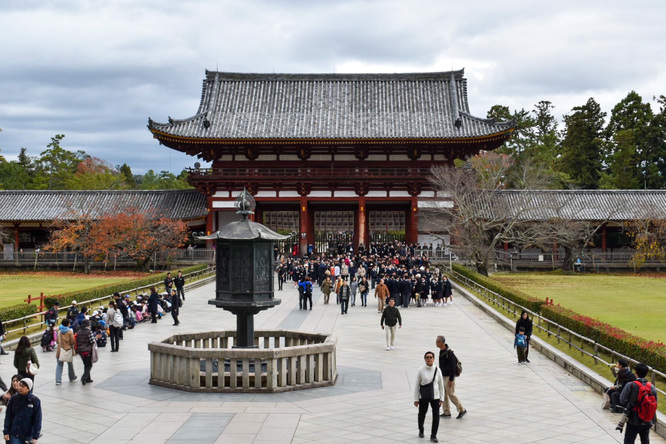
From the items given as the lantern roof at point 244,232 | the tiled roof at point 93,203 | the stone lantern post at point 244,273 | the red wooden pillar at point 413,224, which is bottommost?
the stone lantern post at point 244,273

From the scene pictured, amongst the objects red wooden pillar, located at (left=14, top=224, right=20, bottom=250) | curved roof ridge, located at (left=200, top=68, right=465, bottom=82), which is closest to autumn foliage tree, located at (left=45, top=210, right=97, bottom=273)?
red wooden pillar, located at (left=14, top=224, right=20, bottom=250)

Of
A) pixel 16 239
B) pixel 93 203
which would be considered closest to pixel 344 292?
pixel 93 203

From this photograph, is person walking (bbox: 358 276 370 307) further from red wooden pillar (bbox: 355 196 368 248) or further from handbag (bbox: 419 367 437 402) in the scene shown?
red wooden pillar (bbox: 355 196 368 248)

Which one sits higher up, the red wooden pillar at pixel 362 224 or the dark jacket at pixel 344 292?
the red wooden pillar at pixel 362 224

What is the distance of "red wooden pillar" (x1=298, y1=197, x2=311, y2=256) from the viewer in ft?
156

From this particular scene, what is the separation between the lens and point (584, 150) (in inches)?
2859

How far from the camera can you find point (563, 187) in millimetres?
68688

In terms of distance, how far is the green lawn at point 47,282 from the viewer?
32438 mm

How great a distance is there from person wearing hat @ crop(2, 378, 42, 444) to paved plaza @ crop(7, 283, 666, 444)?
174cm

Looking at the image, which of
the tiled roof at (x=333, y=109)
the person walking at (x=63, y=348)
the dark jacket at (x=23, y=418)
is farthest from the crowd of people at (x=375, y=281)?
the dark jacket at (x=23, y=418)

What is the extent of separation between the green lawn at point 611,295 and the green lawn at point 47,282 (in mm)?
21430

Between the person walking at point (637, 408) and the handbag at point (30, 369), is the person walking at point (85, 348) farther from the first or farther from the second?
the person walking at point (637, 408)

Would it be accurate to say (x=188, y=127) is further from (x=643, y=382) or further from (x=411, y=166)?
(x=643, y=382)

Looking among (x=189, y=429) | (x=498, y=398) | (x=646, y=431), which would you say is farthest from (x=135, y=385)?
(x=646, y=431)
